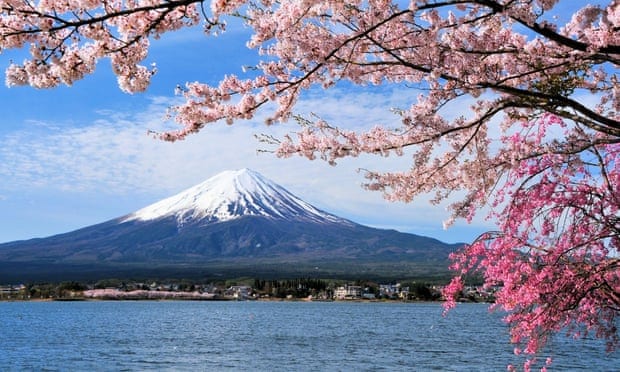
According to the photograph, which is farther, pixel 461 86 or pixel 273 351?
pixel 273 351

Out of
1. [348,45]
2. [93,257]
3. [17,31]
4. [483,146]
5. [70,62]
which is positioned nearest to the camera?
[17,31]

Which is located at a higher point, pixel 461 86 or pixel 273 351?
pixel 461 86

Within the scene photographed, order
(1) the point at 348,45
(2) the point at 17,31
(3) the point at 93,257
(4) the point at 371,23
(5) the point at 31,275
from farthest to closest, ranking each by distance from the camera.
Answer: (3) the point at 93,257
(5) the point at 31,275
(1) the point at 348,45
(4) the point at 371,23
(2) the point at 17,31

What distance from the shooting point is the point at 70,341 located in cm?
4659

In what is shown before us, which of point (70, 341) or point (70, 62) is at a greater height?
point (70, 62)

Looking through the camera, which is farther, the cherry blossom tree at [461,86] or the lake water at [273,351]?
the lake water at [273,351]

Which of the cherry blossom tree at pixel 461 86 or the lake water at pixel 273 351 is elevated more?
the cherry blossom tree at pixel 461 86

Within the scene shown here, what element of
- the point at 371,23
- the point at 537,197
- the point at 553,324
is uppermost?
the point at 371,23

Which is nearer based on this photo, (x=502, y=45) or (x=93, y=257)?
(x=502, y=45)

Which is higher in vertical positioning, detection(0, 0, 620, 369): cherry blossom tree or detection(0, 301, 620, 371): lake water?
detection(0, 0, 620, 369): cherry blossom tree

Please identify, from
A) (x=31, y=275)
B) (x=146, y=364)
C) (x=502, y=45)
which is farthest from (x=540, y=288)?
(x=31, y=275)

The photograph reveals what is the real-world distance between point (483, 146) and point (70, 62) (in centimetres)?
476

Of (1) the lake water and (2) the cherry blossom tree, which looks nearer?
(2) the cherry blossom tree

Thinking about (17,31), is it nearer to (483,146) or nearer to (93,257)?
(483,146)
